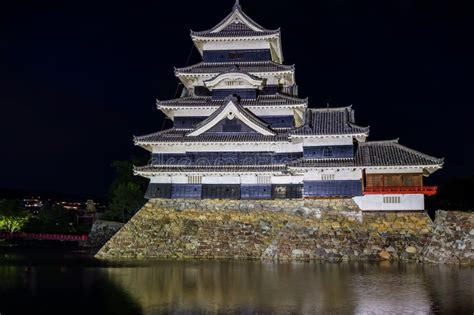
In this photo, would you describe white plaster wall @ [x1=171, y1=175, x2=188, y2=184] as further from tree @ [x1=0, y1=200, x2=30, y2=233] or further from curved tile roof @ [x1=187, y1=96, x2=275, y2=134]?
tree @ [x1=0, y1=200, x2=30, y2=233]

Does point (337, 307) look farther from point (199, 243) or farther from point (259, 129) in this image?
point (259, 129)

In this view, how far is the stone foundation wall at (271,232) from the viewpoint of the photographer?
25.8 m

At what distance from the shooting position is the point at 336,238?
26125 millimetres

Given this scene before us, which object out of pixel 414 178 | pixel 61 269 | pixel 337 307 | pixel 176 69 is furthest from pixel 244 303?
pixel 176 69

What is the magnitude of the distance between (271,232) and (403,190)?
7813 mm

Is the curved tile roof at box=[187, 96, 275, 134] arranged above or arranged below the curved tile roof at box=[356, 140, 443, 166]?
above

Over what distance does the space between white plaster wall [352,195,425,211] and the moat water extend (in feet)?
13.0

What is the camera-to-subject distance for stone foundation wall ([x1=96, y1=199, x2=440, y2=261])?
84.6 ft

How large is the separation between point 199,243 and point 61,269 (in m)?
7.59

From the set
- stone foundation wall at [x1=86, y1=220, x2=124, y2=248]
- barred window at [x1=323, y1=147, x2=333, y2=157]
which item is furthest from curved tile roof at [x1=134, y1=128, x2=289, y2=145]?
stone foundation wall at [x1=86, y1=220, x2=124, y2=248]

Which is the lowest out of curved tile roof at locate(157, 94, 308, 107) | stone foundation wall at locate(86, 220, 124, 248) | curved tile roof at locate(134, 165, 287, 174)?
stone foundation wall at locate(86, 220, 124, 248)

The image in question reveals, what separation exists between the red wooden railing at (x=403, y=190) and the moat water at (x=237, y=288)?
4.41m

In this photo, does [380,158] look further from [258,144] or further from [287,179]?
[258,144]

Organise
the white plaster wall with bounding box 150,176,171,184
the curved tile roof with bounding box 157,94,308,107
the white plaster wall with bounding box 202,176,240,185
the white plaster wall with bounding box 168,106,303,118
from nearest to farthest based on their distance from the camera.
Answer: the white plaster wall with bounding box 202,176,240,185 < the white plaster wall with bounding box 150,176,171,184 < the curved tile roof with bounding box 157,94,308,107 < the white plaster wall with bounding box 168,106,303,118
